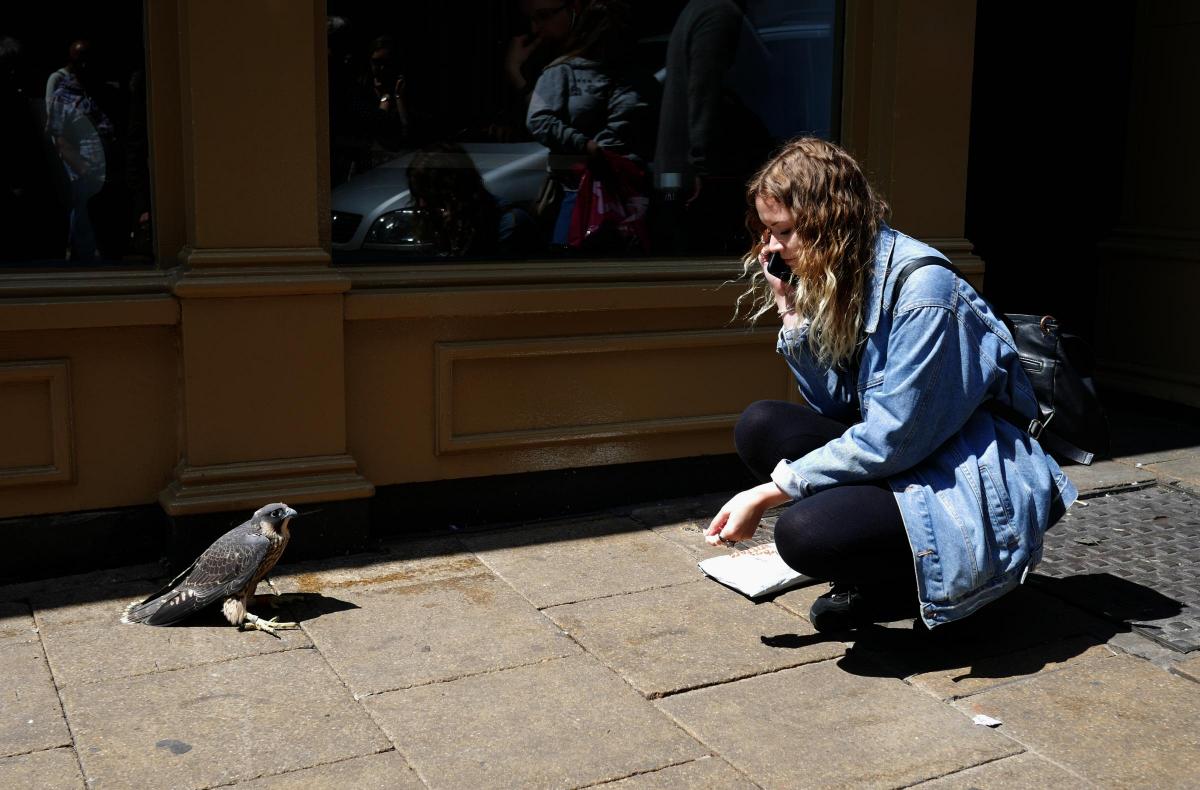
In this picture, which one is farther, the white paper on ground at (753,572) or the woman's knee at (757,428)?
the white paper on ground at (753,572)

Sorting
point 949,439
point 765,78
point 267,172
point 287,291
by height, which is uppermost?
point 765,78

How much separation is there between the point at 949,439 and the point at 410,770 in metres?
1.76

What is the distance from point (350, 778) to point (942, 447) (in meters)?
1.87

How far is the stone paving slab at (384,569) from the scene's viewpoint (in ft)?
14.9

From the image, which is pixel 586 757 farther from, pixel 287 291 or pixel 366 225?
pixel 366 225

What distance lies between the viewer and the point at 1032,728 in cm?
342

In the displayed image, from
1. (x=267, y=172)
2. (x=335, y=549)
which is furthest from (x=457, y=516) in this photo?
(x=267, y=172)

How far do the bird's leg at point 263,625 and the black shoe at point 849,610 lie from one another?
1.69 metres

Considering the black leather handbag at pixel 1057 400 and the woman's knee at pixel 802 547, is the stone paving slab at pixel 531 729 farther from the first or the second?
the black leather handbag at pixel 1057 400

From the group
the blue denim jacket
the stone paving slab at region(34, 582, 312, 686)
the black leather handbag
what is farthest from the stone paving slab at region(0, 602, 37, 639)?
the black leather handbag

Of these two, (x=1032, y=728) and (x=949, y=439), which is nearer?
(x=1032, y=728)

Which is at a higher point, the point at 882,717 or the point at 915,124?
the point at 915,124

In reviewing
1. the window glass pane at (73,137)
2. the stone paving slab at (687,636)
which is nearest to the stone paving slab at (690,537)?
the stone paving slab at (687,636)

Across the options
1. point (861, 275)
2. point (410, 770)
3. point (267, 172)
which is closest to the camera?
point (410, 770)
